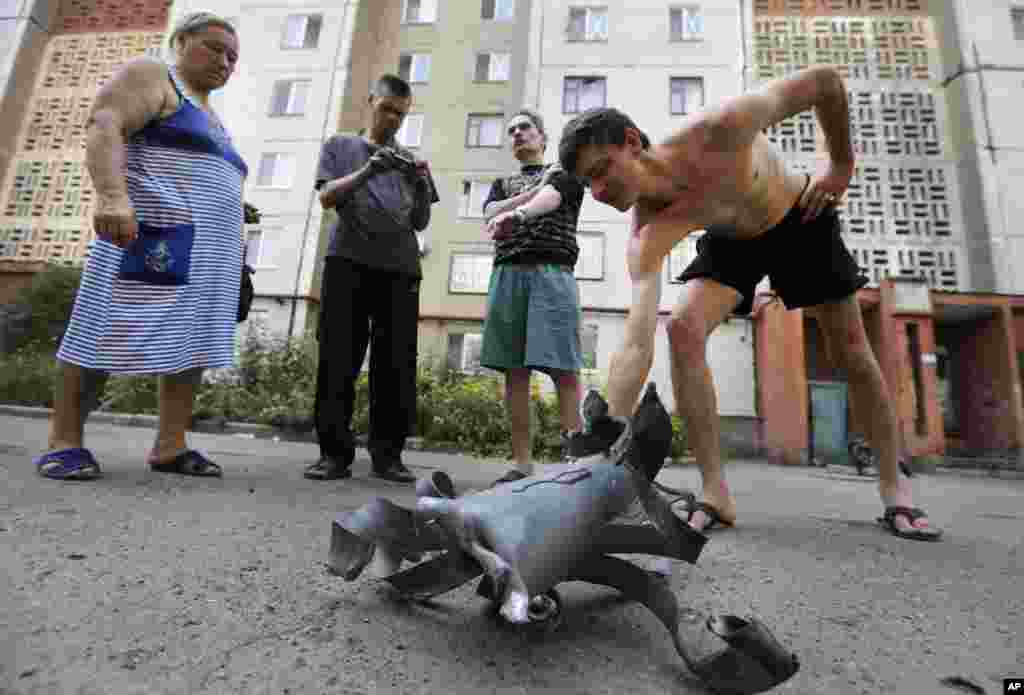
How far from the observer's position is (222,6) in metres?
17.7

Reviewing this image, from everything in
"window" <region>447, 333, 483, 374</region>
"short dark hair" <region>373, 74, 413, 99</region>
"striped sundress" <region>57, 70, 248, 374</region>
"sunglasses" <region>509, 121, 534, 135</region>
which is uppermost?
"window" <region>447, 333, 483, 374</region>

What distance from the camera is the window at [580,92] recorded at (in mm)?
14828

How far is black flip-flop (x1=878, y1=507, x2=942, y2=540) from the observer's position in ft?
6.41

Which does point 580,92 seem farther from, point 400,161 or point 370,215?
point 370,215

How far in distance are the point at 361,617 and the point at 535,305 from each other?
1972 millimetres

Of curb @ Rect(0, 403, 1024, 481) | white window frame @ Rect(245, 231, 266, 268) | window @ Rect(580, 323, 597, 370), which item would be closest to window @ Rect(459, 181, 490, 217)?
window @ Rect(580, 323, 597, 370)

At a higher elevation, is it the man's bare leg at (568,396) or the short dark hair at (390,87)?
the short dark hair at (390,87)

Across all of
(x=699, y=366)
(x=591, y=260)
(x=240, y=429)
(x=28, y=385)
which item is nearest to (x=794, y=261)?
(x=699, y=366)

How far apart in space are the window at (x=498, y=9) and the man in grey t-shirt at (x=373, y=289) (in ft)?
54.7

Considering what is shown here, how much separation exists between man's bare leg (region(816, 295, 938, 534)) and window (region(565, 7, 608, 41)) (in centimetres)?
1574

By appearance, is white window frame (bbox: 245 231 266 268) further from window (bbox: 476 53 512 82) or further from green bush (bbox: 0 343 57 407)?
window (bbox: 476 53 512 82)

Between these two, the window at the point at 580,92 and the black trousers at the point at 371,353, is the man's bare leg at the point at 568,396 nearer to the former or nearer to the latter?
the black trousers at the point at 371,353

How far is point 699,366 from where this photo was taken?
2072mm

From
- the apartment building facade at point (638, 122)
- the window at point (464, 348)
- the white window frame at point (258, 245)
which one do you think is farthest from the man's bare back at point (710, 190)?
the white window frame at point (258, 245)
